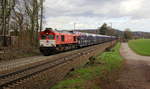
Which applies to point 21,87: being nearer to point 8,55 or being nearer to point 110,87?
point 110,87

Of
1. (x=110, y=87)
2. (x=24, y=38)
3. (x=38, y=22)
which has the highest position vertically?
(x=38, y=22)

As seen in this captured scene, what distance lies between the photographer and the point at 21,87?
31.0 ft

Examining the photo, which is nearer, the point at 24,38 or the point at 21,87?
the point at 21,87

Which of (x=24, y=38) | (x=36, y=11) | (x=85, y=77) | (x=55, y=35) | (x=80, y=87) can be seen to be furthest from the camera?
(x=36, y=11)

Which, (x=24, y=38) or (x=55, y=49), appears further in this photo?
(x=24, y=38)

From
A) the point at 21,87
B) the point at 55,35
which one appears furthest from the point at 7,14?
the point at 21,87

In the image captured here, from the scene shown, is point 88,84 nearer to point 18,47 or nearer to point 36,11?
point 18,47

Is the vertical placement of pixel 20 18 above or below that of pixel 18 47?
above

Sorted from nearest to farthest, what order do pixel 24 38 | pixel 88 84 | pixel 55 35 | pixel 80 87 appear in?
pixel 80 87 → pixel 88 84 → pixel 55 35 → pixel 24 38

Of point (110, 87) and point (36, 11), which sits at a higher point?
point (36, 11)

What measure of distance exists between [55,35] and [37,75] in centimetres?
1387

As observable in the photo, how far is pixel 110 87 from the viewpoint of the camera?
9.92 m

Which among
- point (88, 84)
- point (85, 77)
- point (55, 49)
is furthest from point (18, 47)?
point (88, 84)

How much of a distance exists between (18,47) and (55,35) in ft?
17.0
